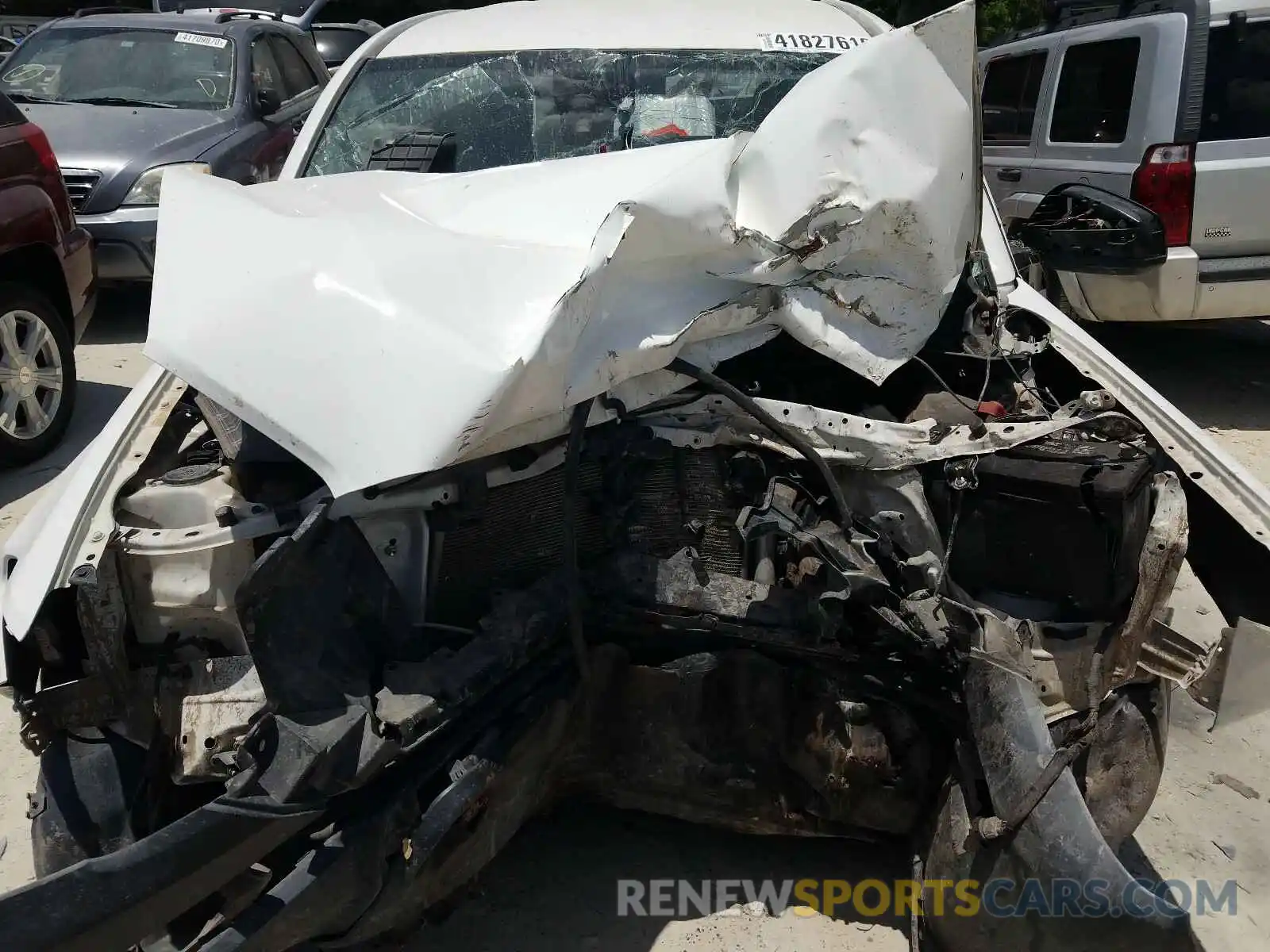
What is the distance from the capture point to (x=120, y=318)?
7086mm

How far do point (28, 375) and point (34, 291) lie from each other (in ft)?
1.31

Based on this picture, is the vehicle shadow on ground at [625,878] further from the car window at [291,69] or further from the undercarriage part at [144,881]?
the car window at [291,69]

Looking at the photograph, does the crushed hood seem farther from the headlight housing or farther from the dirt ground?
the headlight housing

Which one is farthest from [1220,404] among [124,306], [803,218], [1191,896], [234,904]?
[124,306]

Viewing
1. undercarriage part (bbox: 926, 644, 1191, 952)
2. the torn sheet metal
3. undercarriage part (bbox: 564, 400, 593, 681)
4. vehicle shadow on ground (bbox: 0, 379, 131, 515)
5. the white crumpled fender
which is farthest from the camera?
vehicle shadow on ground (bbox: 0, 379, 131, 515)

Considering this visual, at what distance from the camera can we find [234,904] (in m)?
1.78

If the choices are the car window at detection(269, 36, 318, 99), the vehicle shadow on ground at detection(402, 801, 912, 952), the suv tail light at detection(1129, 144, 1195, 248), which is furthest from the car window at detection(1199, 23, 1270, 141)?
the car window at detection(269, 36, 318, 99)

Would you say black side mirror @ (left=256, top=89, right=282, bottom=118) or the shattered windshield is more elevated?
the shattered windshield

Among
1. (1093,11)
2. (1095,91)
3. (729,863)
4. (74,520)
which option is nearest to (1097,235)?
(1095,91)

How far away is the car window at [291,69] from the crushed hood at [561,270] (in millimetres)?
6244

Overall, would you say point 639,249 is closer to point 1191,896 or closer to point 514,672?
point 514,672

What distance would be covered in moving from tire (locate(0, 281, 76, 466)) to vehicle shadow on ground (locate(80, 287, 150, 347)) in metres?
1.35

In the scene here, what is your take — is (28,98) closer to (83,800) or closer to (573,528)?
(83,800)

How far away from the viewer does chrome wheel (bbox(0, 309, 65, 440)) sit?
4.61 metres
